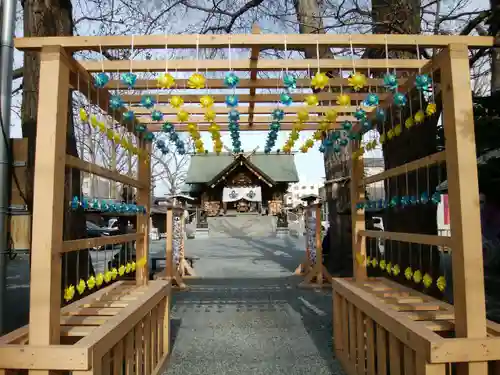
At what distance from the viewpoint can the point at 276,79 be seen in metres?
3.72

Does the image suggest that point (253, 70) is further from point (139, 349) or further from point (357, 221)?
point (139, 349)

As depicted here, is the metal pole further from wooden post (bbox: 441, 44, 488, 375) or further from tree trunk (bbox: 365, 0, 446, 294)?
tree trunk (bbox: 365, 0, 446, 294)

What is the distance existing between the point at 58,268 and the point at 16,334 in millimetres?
438

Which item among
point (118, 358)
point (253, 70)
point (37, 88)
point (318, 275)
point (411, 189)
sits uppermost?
point (37, 88)

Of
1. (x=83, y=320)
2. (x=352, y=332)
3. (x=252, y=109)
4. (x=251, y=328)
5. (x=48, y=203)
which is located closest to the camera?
(x=48, y=203)

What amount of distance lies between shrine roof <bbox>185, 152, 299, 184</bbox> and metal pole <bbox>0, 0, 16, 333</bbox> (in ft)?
77.1

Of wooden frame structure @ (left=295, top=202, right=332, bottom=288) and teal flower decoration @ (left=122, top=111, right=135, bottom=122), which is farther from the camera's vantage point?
wooden frame structure @ (left=295, top=202, right=332, bottom=288)

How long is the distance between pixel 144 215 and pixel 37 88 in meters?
1.88

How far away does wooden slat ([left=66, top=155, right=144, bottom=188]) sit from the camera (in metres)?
2.59

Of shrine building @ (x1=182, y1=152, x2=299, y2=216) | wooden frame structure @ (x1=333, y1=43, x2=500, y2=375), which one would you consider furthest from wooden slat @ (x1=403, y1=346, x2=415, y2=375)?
shrine building @ (x1=182, y1=152, x2=299, y2=216)

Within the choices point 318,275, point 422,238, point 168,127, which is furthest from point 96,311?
point 318,275

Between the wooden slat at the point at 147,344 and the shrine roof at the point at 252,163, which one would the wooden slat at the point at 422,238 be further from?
the shrine roof at the point at 252,163

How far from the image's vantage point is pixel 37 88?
4.58 metres

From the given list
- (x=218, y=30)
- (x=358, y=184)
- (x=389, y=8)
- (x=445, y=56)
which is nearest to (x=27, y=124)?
(x=358, y=184)
